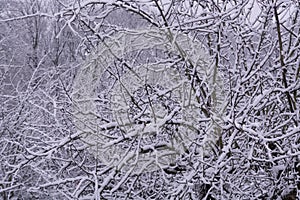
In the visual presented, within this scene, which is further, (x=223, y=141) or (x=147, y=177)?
(x=147, y=177)

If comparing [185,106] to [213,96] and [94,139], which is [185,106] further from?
[94,139]

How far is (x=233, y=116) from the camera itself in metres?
2.31

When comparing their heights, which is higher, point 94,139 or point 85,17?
point 85,17

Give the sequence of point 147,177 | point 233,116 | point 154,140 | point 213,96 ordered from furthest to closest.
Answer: point 147,177, point 154,140, point 213,96, point 233,116

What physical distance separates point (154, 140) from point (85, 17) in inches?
40.9

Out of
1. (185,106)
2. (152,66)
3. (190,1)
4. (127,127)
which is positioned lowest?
(127,127)

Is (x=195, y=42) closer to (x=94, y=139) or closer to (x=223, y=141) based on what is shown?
(x=223, y=141)

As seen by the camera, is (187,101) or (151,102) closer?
(187,101)

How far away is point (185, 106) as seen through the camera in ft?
8.48

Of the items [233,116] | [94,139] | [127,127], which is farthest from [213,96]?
[94,139]

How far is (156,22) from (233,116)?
3.05 feet

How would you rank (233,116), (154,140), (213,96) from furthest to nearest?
(154,140) → (213,96) → (233,116)

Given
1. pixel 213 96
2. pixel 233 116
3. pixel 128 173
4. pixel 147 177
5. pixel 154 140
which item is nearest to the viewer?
pixel 233 116

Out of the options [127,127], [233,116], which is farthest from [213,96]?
[127,127]
